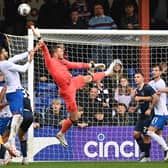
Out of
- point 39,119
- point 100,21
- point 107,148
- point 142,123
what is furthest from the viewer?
point 100,21

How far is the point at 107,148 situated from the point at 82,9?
12.9ft

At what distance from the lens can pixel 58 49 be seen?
59.9 ft

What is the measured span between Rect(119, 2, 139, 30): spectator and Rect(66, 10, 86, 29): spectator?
87cm

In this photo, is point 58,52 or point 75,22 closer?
point 58,52

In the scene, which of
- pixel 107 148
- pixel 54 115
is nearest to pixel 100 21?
pixel 54 115

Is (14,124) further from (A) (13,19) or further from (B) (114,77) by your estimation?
(A) (13,19)

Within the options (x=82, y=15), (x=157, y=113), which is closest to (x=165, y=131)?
(x=157, y=113)

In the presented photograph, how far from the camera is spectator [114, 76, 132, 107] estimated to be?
1908 centimetres

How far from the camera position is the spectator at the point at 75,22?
20578 mm

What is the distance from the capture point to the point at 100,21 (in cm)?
2031

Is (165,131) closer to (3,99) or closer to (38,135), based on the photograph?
(38,135)

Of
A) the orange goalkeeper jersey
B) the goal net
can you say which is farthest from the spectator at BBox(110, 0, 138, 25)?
the orange goalkeeper jersey

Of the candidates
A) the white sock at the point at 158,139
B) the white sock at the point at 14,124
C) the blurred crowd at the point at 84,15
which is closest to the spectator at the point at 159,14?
the blurred crowd at the point at 84,15

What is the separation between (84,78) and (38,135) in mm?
1475
